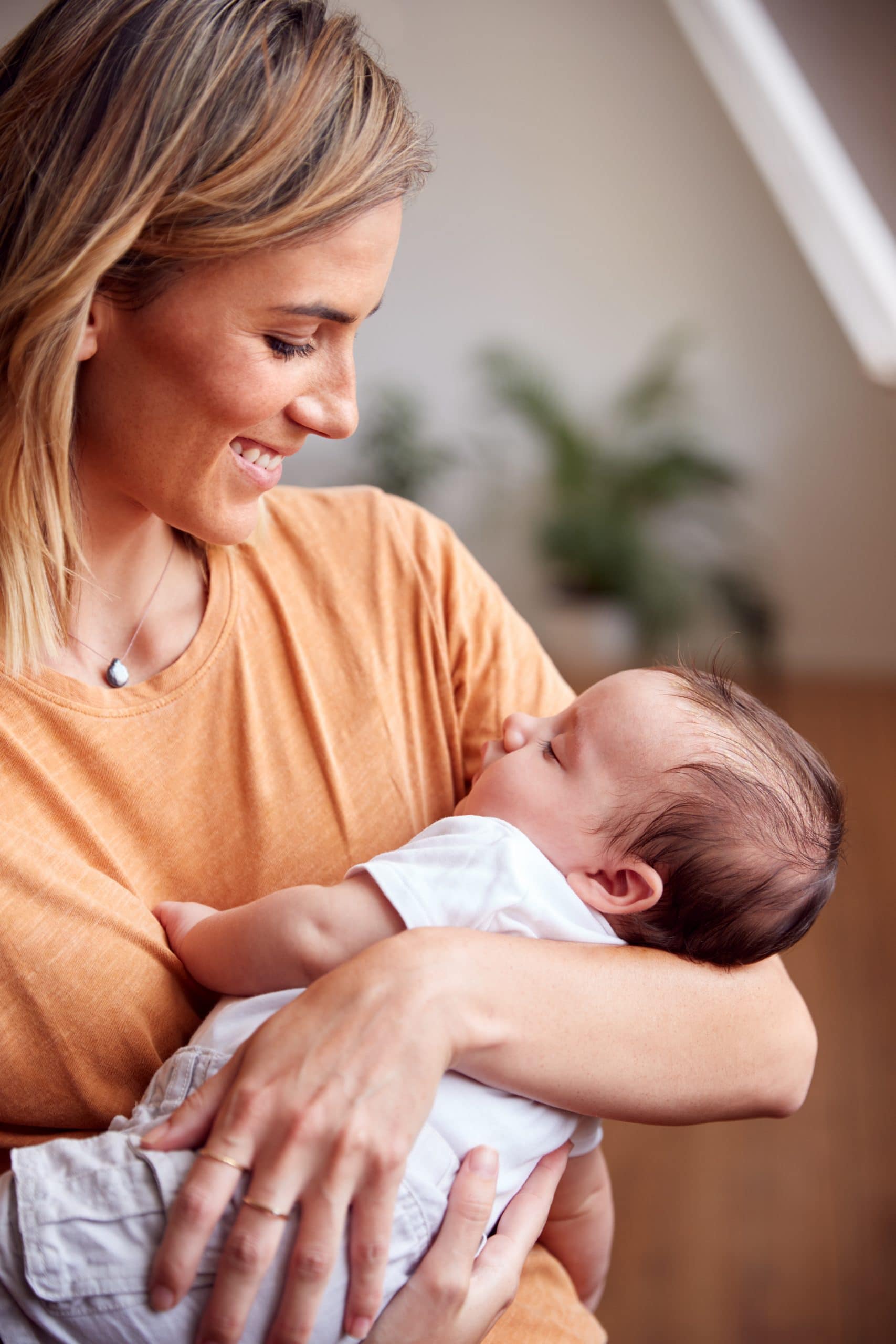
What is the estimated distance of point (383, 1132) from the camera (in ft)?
3.10

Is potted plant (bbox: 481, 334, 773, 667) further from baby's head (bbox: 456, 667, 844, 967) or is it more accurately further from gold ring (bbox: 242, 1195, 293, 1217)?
gold ring (bbox: 242, 1195, 293, 1217)

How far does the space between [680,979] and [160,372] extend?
0.79 metres

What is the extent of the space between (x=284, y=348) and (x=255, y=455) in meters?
0.12

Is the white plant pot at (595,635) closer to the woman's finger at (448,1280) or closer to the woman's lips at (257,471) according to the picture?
the woman's lips at (257,471)

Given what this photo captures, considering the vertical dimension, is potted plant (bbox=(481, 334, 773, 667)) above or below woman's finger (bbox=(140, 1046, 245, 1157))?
below

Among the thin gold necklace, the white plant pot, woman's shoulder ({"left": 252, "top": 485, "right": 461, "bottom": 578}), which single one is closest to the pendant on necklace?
the thin gold necklace

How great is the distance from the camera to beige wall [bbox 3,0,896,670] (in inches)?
210

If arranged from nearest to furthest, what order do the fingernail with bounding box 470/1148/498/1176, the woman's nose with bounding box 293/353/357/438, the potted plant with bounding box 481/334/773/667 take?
the fingernail with bounding box 470/1148/498/1176
the woman's nose with bounding box 293/353/357/438
the potted plant with bounding box 481/334/773/667

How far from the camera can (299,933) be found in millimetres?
1067

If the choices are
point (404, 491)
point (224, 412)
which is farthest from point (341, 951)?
point (404, 491)

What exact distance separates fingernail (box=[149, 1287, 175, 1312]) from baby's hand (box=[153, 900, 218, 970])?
1.03 ft

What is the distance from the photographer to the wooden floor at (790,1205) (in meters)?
2.29

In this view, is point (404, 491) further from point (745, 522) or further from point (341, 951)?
point (341, 951)

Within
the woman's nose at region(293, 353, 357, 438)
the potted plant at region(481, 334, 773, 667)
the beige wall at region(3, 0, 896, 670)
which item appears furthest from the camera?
the beige wall at region(3, 0, 896, 670)
